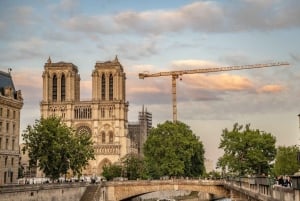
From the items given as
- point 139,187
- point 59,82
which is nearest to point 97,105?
point 59,82

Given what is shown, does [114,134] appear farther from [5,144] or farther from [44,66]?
[5,144]

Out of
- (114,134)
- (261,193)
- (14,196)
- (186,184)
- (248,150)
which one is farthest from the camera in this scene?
(114,134)

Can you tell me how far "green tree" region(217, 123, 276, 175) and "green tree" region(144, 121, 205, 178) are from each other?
10.6 meters

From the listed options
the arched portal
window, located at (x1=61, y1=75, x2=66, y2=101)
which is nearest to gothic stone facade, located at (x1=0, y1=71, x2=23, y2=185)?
the arched portal

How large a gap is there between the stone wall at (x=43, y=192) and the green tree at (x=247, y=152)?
30.1m

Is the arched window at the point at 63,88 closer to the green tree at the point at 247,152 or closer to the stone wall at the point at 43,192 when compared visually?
the green tree at the point at 247,152

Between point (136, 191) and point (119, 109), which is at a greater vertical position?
point (119, 109)

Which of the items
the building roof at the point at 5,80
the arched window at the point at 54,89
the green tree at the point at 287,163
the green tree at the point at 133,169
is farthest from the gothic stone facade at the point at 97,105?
the building roof at the point at 5,80

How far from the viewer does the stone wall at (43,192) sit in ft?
219

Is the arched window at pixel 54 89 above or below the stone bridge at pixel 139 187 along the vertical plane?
above

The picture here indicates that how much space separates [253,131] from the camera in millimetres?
117375

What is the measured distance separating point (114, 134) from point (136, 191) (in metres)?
88.7

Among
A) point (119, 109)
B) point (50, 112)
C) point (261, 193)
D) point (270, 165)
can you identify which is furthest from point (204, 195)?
point (261, 193)

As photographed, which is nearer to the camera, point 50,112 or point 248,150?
point 248,150
